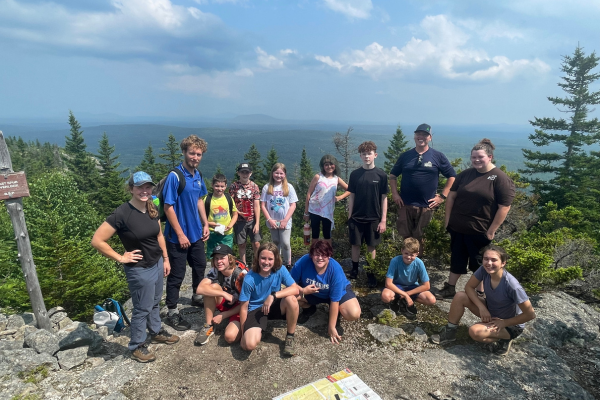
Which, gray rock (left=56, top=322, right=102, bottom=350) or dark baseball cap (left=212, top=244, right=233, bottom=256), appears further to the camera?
dark baseball cap (left=212, top=244, right=233, bottom=256)

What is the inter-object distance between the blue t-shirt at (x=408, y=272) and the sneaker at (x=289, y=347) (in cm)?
176

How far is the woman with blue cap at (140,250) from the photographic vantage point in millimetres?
3662

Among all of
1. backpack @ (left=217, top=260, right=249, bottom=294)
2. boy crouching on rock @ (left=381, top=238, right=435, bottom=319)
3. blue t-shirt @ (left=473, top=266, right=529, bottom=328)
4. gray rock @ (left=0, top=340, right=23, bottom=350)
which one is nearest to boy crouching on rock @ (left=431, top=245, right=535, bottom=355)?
blue t-shirt @ (left=473, top=266, right=529, bottom=328)

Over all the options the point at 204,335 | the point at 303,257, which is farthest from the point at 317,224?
the point at 204,335

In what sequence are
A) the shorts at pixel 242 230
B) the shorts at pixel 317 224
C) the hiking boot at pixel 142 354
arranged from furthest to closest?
1. the shorts at pixel 242 230
2. the shorts at pixel 317 224
3. the hiking boot at pixel 142 354

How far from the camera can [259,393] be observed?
3658 mm

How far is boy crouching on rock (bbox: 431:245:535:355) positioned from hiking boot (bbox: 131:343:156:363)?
420 cm

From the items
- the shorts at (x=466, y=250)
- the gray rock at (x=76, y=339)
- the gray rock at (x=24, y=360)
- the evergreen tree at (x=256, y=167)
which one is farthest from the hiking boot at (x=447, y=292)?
the evergreen tree at (x=256, y=167)

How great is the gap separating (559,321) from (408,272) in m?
2.68

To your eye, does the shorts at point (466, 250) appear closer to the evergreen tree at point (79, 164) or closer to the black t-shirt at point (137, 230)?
the black t-shirt at point (137, 230)

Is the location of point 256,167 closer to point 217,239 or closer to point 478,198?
point 217,239

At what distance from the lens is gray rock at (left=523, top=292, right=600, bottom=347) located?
4848 millimetres

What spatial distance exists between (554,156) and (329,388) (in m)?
38.3

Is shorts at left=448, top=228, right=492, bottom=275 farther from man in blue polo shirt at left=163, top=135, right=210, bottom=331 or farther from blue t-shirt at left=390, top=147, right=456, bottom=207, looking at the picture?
man in blue polo shirt at left=163, top=135, right=210, bottom=331
